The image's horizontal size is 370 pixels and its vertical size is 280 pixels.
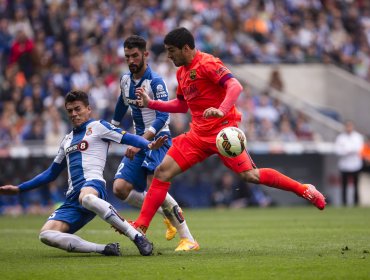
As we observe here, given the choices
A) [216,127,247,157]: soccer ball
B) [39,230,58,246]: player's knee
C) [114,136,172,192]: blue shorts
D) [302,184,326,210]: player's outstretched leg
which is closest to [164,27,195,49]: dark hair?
[216,127,247,157]: soccer ball

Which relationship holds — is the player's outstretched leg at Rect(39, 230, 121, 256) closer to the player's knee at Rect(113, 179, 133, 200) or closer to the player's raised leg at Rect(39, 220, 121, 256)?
the player's raised leg at Rect(39, 220, 121, 256)

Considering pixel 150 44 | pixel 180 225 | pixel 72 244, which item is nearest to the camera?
pixel 72 244

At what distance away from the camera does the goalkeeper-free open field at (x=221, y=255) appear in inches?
325

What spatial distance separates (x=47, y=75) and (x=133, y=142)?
42.5 ft

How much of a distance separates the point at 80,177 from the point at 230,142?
66.1 inches

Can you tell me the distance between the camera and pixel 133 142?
10.1 m

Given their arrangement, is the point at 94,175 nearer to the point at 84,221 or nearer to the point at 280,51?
the point at 84,221

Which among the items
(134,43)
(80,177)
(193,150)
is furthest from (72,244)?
(134,43)

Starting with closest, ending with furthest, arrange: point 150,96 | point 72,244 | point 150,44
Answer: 1. point 72,244
2. point 150,96
3. point 150,44

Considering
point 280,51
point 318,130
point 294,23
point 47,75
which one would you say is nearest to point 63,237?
point 47,75

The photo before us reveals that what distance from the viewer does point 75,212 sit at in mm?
10266

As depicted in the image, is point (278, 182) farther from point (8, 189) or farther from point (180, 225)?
point (8, 189)

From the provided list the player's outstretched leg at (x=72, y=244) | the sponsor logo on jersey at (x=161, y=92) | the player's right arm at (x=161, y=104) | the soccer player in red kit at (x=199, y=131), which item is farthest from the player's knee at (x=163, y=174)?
the sponsor logo on jersey at (x=161, y=92)

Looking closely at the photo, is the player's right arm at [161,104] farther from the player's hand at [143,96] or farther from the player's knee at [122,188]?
the player's knee at [122,188]
